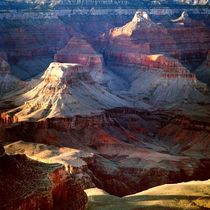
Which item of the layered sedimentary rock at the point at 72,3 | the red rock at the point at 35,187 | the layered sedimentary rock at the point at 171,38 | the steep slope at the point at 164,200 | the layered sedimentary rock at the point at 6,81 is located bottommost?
the steep slope at the point at 164,200

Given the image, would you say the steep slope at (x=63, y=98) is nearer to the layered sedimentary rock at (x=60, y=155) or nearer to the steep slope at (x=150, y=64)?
the layered sedimentary rock at (x=60, y=155)

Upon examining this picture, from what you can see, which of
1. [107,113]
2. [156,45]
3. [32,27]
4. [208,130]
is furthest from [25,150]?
[32,27]

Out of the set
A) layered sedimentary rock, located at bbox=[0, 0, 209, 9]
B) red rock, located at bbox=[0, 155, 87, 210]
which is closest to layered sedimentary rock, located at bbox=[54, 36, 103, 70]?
layered sedimentary rock, located at bbox=[0, 0, 209, 9]

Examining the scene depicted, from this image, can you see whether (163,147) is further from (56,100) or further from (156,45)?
(156,45)

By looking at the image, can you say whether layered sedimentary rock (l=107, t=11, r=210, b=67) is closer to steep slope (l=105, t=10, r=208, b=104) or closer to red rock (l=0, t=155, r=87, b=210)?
steep slope (l=105, t=10, r=208, b=104)

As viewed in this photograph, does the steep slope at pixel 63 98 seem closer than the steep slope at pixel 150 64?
Yes

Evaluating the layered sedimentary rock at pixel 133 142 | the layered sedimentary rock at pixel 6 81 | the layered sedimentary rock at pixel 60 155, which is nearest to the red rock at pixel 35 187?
the layered sedimentary rock at pixel 60 155
